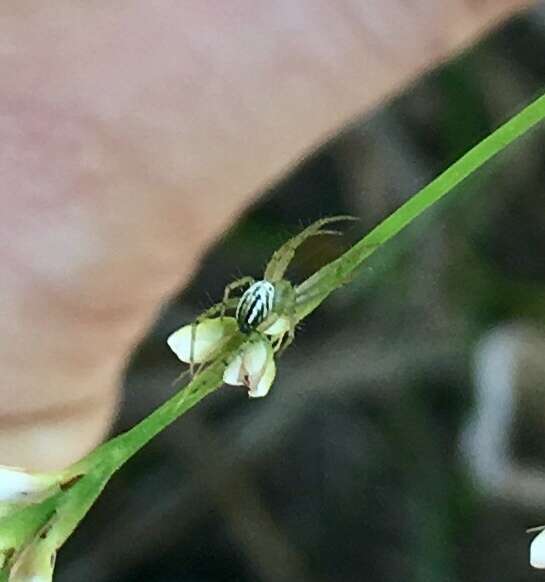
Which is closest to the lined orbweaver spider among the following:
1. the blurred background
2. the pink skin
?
the pink skin

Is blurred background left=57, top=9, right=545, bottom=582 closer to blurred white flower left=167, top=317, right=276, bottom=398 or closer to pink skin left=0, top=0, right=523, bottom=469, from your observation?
pink skin left=0, top=0, right=523, bottom=469

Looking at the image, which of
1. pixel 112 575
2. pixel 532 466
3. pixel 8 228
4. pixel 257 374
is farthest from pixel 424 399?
pixel 257 374

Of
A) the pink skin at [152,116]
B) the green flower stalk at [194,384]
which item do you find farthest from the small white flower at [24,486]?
the pink skin at [152,116]

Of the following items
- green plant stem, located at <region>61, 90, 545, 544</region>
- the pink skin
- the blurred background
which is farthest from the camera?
the blurred background

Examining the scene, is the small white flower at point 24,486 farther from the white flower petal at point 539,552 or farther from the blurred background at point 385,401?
the blurred background at point 385,401

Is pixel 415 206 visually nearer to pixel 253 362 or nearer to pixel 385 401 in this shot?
pixel 253 362

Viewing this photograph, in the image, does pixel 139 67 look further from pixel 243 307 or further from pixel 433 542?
pixel 433 542

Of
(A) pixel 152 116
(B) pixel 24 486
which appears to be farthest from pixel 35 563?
(A) pixel 152 116

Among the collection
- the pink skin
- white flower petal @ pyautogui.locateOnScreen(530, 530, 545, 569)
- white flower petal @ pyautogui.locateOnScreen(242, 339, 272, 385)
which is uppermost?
the pink skin
